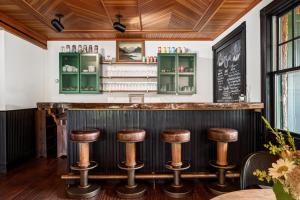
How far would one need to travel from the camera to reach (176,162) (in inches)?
104

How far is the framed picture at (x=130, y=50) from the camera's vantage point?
5.06m

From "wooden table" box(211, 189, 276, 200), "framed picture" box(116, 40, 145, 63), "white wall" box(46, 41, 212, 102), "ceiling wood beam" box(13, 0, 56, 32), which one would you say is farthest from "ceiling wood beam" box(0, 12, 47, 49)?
"wooden table" box(211, 189, 276, 200)

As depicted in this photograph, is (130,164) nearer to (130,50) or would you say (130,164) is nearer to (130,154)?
(130,154)

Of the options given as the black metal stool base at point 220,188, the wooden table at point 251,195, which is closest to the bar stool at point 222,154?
the black metal stool base at point 220,188

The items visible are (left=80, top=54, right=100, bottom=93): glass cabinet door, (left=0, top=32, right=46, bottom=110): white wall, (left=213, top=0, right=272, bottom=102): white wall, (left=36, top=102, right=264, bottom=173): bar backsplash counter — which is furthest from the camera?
(left=80, top=54, right=100, bottom=93): glass cabinet door

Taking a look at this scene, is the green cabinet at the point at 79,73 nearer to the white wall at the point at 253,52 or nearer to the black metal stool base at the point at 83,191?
the black metal stool base at the point at 83,191

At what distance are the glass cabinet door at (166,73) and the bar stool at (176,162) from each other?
2.43m

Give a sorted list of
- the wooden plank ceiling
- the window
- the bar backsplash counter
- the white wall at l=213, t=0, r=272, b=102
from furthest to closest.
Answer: the wooden plank ceiling < the white wall at l=213, t=0, r=272, b=102 < the bar backsplash counter < the window

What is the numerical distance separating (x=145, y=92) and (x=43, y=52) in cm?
274

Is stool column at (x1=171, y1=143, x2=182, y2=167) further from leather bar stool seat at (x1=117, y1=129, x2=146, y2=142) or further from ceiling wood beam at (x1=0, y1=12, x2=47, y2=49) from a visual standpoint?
ceiling wood beam at (x1=0, y1=12, x2=47, y2=49)

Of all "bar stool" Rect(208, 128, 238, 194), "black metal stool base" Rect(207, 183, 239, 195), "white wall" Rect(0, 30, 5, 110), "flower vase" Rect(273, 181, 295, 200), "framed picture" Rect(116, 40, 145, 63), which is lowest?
"black metal stool base" Rect(207, 183, 239, 195)

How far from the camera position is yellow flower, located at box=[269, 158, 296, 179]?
2.05ft

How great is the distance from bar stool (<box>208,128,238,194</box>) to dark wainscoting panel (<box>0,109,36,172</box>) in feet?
11.4

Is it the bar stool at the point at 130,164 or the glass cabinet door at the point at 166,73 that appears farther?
the glass cabinet door at the point at 166,73
